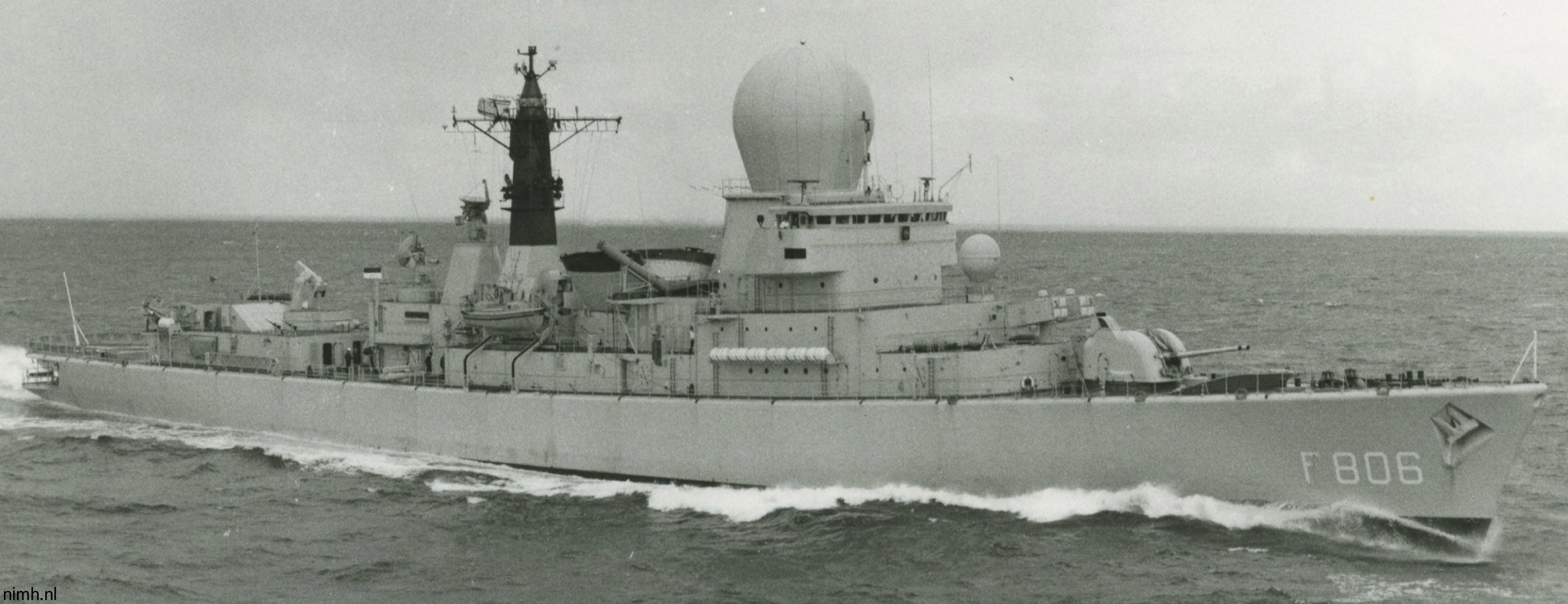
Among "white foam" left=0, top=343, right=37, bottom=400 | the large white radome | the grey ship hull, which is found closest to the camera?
the grey ship hull

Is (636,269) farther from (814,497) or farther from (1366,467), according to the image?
(1366,467)

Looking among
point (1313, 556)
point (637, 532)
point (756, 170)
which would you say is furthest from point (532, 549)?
point (1313, 556)

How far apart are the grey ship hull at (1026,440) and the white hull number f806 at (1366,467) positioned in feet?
0.06

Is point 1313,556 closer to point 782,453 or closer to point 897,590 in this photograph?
point 897,590

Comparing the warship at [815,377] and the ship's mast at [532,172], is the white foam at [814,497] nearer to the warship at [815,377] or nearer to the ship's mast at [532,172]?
the warship at [815,377]

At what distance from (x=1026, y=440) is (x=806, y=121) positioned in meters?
6.75

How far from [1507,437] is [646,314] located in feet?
44.4

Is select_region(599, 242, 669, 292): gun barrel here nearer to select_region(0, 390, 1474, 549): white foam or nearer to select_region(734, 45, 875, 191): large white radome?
select_region(734, 45, 875, 191): large white radome

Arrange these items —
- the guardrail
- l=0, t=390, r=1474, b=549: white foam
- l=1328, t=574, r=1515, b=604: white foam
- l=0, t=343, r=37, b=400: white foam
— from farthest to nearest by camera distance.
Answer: l=0, t=343, r=37, b=400: white foam < the guardrail < l=0, t=390, r=1474, b=549: white foam < l=1328, t=574, r=1515, b=604: white foam

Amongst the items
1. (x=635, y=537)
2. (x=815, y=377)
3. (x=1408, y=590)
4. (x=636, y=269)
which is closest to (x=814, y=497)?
(x=815, y=377)

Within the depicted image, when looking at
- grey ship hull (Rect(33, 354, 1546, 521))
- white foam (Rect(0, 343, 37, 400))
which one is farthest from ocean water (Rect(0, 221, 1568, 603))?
white foam (Rect(0, 343, 37, 400))

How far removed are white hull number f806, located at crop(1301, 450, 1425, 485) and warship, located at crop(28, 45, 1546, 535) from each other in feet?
0.09

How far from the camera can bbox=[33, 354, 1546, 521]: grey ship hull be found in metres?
18.7

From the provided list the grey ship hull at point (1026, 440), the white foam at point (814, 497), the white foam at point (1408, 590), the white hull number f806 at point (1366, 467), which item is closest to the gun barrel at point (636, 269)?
the grey ship hull at point (1026, 440)
